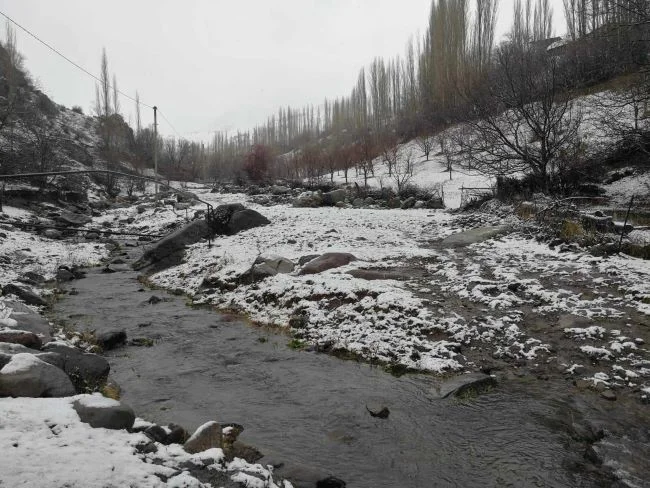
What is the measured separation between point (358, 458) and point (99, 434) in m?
2.28

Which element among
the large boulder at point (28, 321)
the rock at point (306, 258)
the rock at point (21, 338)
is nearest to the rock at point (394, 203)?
the rock at point (306, 258)

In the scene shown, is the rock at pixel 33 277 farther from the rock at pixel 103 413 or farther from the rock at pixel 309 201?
the rock at pixel 309 201

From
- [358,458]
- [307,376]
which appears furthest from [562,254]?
[358,458]

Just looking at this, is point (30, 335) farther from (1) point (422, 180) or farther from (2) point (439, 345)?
(1) point (422, 180)

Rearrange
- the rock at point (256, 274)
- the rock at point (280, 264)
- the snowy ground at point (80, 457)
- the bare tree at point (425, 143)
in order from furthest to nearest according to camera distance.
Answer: the bare tree at point (425, 143) → the rock at point (280, 264) → the rock at point (256, 274) → the snowy ground at point (80, 457)

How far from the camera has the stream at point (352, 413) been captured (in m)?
3.74

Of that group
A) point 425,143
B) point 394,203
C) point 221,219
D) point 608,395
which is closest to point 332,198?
point 394,203

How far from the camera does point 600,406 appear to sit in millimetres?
4559

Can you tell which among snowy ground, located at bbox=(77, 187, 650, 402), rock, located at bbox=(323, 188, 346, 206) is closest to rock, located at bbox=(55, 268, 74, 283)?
snowy ground, located at bbox=(77, 187, 650, 402)

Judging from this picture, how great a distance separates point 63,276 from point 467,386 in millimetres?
11807

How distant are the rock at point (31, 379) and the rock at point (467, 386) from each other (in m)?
4.15

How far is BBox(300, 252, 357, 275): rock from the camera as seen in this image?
992 cm

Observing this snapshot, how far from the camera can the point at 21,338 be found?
17.2ft

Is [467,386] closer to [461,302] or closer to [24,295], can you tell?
[461,302]
